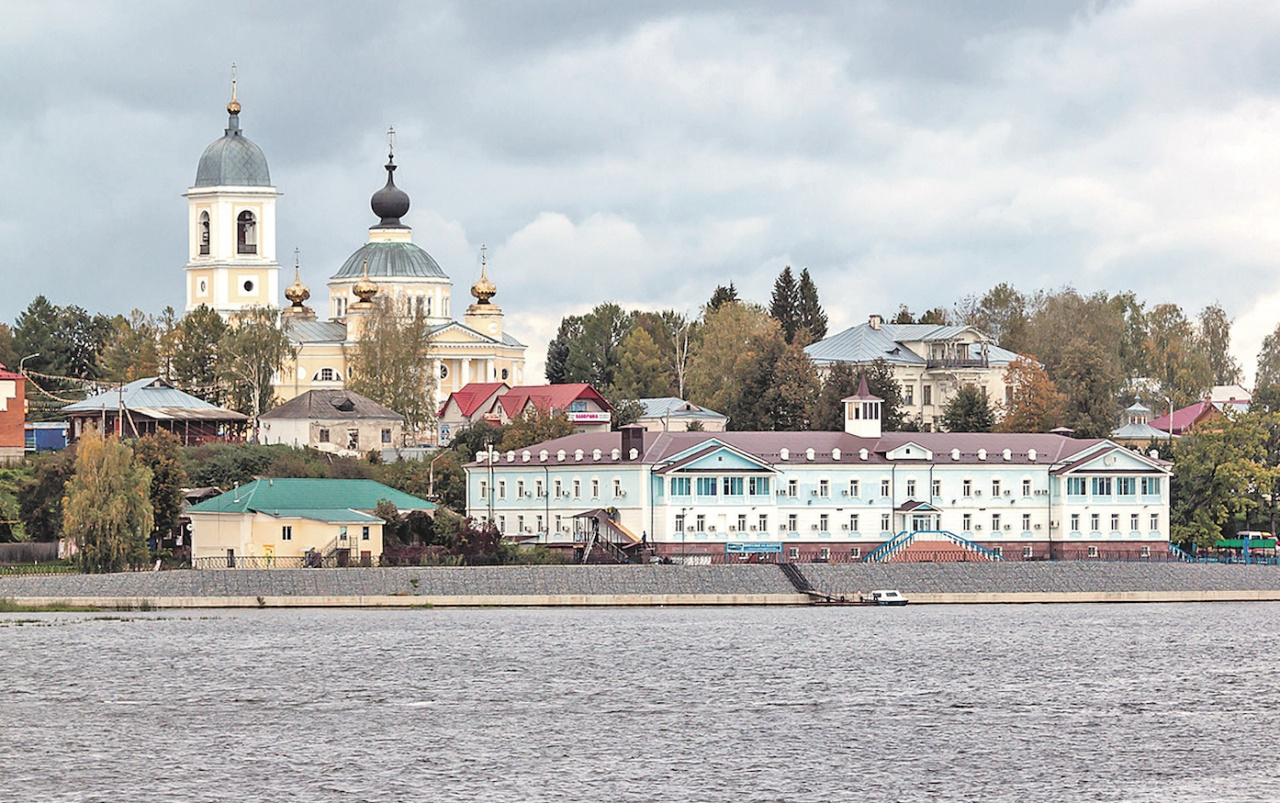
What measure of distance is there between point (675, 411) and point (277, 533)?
38554mm

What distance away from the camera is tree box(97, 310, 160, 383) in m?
119

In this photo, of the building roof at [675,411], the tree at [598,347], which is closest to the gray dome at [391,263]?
the tree at [598,347]

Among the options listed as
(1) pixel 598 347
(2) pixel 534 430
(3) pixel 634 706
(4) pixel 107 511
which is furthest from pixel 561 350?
(3) pixel 634 706

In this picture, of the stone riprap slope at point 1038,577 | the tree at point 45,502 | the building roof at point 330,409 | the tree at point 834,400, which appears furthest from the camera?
the building roof at point 330,409

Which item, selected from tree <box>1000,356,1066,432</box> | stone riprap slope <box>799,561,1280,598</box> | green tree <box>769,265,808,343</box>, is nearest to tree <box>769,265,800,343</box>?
green tree <box>769,265,808,343</box>

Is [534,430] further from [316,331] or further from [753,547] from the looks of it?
[316,331]

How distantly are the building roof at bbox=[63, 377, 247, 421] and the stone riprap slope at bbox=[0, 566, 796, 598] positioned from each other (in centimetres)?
2698

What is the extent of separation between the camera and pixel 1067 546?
9188 centimetres

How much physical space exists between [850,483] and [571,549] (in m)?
11.7

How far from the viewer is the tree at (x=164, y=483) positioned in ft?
277

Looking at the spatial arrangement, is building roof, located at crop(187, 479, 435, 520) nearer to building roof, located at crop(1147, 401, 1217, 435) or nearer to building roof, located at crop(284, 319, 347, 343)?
building roof, located at crop(284, 319, 347, 343)

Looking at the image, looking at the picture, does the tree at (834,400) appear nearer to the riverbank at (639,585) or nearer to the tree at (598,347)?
the riverbank at (639,585)

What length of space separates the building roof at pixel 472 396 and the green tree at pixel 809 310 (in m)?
23.6

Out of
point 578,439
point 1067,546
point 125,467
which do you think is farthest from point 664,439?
point 125,467
